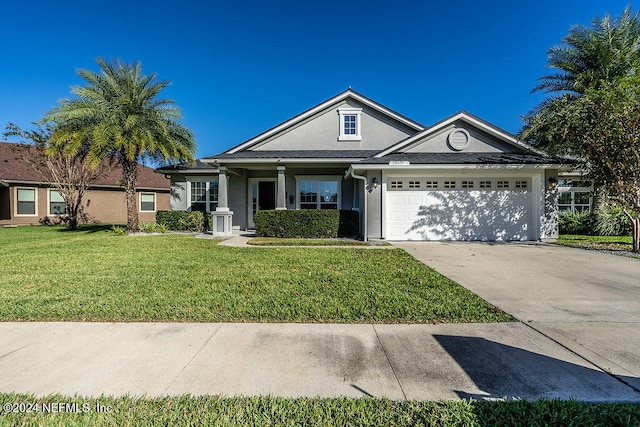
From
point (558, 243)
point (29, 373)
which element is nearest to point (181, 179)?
point (29, 373)

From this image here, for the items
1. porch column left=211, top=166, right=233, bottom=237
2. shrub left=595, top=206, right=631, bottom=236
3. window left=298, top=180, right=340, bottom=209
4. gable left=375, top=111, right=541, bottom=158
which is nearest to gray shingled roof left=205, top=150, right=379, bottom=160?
porch column left=211, top=166, right=233, bottom=237

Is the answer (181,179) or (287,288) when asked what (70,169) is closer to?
(181,179)

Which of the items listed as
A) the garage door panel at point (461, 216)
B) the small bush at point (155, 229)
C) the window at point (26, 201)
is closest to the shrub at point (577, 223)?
the garage door panel at point (461, 216)

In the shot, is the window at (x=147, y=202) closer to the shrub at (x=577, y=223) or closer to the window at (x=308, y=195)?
the window at (x=308, y=195)

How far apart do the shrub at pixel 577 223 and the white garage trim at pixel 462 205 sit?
14.7 feet

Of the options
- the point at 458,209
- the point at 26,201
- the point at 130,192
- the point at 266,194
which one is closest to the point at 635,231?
the point at 458,209

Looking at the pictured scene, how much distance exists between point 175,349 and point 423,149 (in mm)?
11306

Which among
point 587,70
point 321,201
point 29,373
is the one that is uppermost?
point 587,70

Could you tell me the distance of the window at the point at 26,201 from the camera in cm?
1953

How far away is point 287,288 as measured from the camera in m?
5.14

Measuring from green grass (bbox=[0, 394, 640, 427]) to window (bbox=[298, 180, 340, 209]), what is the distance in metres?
12.7

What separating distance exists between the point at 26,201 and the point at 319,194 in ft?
65.7

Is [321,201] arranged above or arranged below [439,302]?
above

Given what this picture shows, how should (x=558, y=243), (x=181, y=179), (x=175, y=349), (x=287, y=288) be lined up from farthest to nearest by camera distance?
1. (x=181, y=179)
2. (x=558, y=243)
3. (x=287, y=288)
4. (x=175, y=349)
